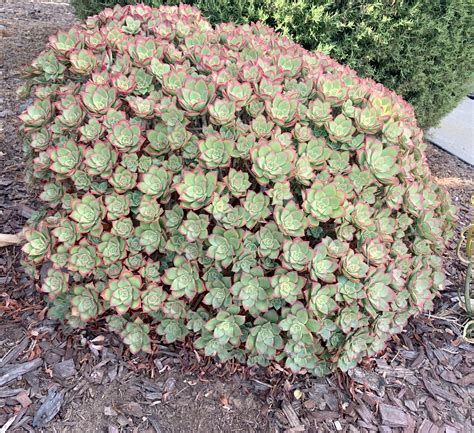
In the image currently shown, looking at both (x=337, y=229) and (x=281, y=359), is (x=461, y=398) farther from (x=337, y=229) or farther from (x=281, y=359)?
(x=337, y=229)

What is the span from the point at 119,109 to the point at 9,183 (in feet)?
4.17

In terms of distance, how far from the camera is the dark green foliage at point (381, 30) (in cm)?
337

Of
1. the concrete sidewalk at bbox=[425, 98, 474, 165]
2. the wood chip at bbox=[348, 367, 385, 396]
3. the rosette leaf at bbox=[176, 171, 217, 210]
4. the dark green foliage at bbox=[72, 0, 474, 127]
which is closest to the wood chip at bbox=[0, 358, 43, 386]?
the rosette leaf at bbox=[176, 171, 217, 210]

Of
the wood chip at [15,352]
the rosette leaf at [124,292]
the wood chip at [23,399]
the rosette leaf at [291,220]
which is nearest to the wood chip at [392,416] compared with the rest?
the rosette leaf at [291,220]

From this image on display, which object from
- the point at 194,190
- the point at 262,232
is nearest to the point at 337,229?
the point at 262,232

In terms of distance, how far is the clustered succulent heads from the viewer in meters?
1.79

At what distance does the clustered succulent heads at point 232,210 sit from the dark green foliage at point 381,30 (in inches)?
58.5

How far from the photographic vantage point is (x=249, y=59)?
7.19 ft

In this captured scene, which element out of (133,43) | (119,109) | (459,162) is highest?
(133,43)

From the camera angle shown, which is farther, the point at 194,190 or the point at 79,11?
the point at 79,11

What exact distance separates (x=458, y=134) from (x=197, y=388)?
4.00 m

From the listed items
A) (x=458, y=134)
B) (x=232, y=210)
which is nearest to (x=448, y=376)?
(x=232, y=210)

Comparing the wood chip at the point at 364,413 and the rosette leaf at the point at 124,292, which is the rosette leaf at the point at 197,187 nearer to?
the rosette leaf at the point at 124,292

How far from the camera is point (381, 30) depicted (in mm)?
3461
